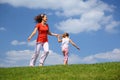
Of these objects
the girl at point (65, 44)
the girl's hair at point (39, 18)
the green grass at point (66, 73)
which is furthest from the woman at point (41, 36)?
the girl at point (65, 44)

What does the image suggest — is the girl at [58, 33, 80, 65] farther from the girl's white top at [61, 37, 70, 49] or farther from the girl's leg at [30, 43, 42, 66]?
the girl's leg at [30, 43, 42, 66]

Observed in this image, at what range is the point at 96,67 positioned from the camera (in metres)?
19.8

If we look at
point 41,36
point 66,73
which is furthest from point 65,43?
point 66,73

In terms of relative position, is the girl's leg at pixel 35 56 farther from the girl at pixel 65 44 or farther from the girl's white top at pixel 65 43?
the girl's white top at pixel 65 43

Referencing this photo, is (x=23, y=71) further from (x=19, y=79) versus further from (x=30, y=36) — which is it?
(x=30, y=36)

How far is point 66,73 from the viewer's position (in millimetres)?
18578

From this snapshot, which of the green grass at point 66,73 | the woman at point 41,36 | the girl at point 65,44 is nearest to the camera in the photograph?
the green grass at point 66,73

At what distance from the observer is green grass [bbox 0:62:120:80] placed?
17.5 m

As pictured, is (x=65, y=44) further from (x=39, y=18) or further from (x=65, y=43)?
(x=39, y=18)

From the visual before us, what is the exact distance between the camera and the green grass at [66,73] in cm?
1747

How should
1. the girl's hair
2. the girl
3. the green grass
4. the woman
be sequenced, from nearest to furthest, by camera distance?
the green grass, the woman, the girl's hair, the girl

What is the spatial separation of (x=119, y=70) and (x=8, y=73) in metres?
6.35

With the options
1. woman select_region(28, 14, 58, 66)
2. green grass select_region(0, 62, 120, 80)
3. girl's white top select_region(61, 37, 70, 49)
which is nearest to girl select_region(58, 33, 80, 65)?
girl's white top select_region(61, 37, 70, 49)

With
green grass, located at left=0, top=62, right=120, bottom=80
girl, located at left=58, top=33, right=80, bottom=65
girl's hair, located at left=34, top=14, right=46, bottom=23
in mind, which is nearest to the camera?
green grass, located at left=0, top=62, right=120, bottom=80
